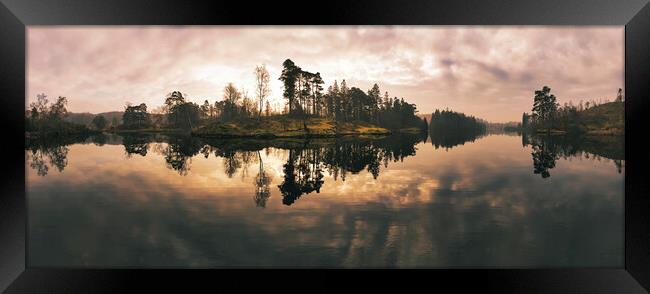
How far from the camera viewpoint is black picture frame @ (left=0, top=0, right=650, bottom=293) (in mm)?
7457

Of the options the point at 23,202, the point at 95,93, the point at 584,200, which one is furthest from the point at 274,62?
the point at 23,202

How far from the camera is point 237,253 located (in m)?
12.5

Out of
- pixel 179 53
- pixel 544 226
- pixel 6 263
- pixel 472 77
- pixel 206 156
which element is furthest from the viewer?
pixel 472 77

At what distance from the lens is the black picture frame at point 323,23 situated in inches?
294

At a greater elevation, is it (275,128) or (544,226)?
(275,128)

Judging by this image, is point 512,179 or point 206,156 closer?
point 512,179

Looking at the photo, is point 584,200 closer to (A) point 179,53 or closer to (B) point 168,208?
(B) point 168,208

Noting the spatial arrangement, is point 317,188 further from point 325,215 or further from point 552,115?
point 552,115

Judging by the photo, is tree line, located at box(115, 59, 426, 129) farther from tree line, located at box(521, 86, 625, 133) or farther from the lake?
the lake

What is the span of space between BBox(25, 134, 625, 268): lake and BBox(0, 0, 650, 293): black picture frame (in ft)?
5.91

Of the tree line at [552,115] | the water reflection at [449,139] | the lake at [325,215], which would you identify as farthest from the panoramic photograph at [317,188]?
the tree line at [552,115]

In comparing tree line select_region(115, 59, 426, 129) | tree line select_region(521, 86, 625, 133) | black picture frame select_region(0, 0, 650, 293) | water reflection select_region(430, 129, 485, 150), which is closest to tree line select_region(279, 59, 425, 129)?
tree line select_region(115, 59, 426, 129)

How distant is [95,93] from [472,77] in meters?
52.1

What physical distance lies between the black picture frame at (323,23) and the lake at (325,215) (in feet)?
5.91
